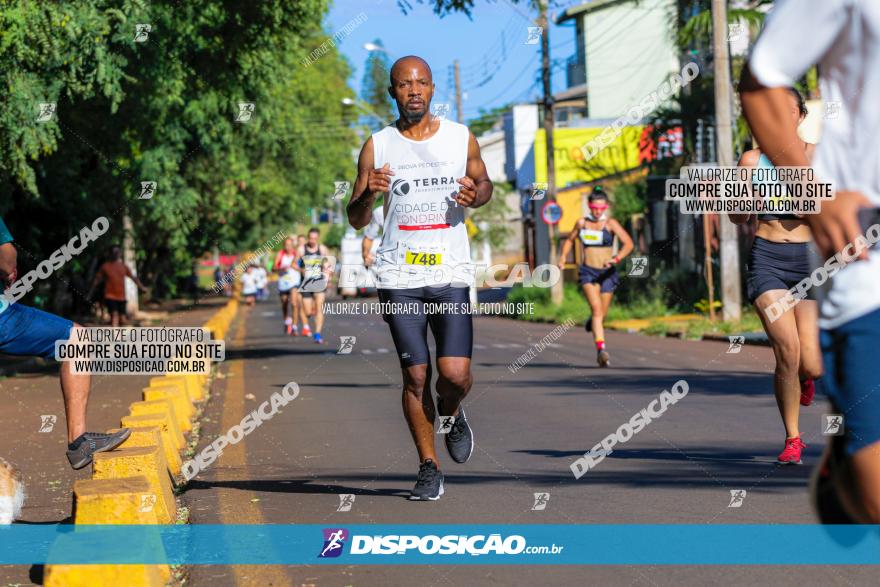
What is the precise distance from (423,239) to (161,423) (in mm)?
2767

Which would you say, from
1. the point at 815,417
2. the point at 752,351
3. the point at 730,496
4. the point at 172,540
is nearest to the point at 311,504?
the point at 172,540

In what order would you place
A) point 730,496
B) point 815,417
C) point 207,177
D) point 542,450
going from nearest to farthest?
point 730,496 < point 542,450 < point 815,417 < point 207,177

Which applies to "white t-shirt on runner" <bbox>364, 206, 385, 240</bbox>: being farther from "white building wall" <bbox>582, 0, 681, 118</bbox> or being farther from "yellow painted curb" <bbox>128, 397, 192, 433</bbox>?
"white building wall" <bbox>582, 0, 681, 118</bbox>

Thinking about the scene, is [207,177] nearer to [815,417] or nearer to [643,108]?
[643,108]

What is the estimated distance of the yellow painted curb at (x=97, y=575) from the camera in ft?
16.5

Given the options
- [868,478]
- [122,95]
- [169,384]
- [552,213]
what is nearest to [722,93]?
[122,95]

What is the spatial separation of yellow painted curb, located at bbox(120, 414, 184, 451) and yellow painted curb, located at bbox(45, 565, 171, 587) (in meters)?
3.39

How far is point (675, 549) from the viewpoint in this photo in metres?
5.85

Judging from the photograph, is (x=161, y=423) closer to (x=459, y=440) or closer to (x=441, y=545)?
(x=459, y=440)

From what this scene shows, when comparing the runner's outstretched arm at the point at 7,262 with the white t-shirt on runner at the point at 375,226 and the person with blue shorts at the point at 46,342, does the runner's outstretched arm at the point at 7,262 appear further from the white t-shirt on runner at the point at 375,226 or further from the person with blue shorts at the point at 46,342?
the white t-shirt on runner at the point at 375,226

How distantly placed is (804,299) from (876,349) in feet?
16.4

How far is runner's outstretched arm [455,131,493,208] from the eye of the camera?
6.95m

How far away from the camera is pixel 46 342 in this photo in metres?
7.32

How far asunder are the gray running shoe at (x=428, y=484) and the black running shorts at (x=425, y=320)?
54 cm
